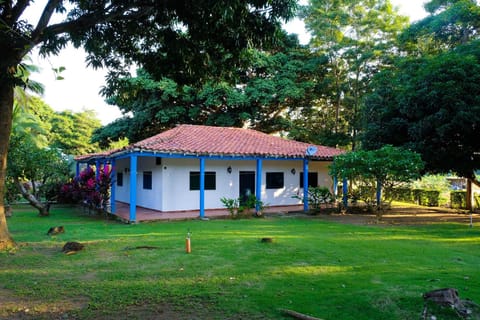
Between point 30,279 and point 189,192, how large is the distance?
10612mm

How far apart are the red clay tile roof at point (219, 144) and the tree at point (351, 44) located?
6664mm

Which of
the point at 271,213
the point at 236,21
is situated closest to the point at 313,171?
the point at 271,213

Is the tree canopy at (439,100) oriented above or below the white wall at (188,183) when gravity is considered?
above

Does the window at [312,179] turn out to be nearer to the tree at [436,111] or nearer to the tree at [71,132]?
the tree at [436,111]

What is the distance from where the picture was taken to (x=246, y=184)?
18.0 m

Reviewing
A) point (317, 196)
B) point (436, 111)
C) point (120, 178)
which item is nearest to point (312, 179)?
point (317, 196)

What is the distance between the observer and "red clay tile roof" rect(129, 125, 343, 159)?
1427 centimetres

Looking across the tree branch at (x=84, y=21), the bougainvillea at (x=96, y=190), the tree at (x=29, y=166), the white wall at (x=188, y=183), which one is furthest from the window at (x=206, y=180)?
the tree branch at (x=84, y=21)

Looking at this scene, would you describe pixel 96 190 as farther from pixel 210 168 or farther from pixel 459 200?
pixel 459 200

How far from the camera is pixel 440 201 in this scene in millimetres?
21781

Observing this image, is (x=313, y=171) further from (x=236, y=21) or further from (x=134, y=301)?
(x=134, y=301)

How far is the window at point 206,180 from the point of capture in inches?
650

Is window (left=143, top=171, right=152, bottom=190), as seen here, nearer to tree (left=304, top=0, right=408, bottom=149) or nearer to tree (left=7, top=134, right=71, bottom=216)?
tree (left=7, top=134, right=71, bottom=216)

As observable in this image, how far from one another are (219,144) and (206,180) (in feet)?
5.85
